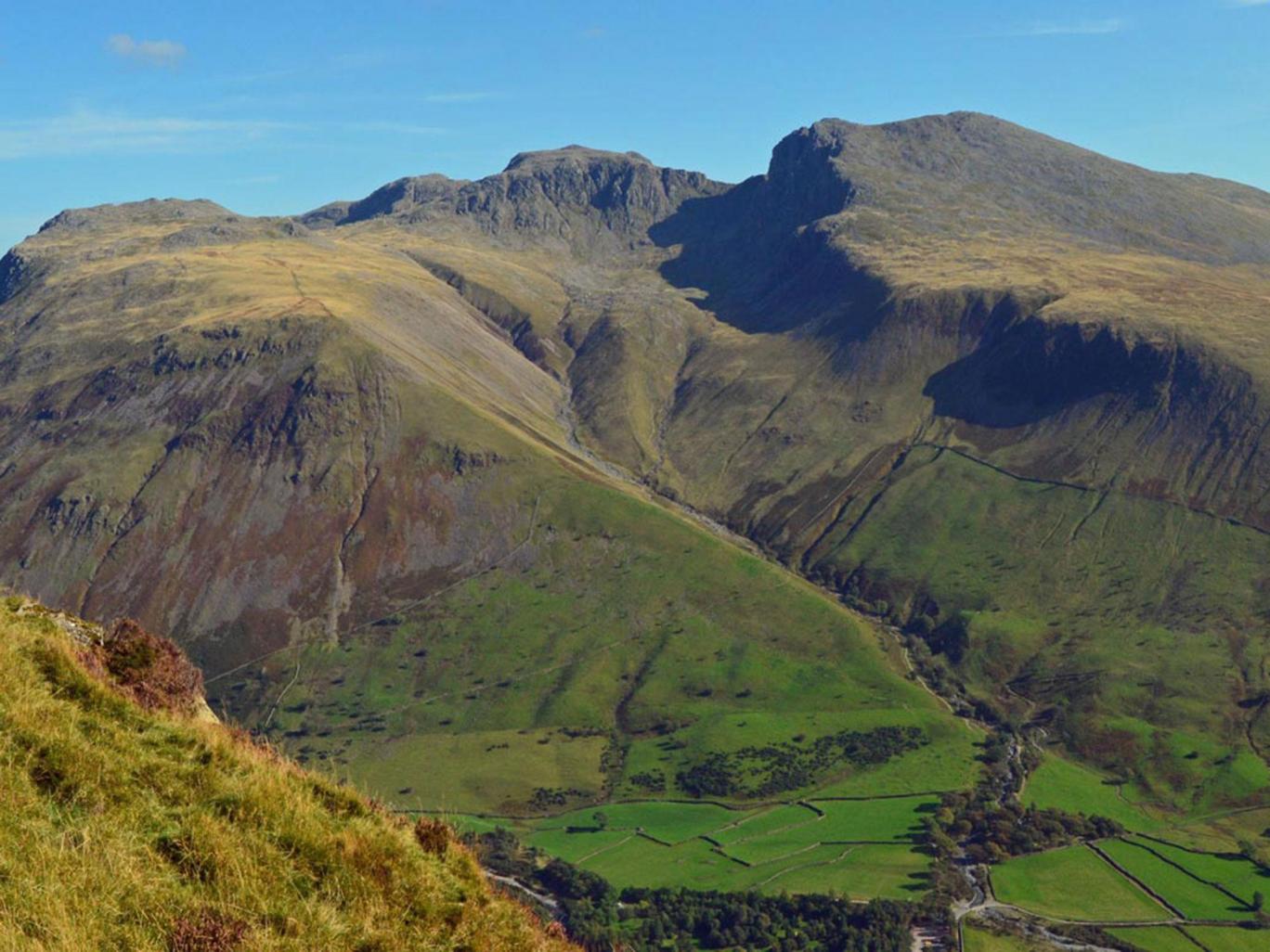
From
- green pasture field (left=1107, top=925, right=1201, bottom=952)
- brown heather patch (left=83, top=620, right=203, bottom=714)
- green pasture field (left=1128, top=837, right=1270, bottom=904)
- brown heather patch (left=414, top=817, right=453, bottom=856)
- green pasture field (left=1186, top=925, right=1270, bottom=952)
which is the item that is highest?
brown heather patch (left=83, top=620, right=203, bottom=714)

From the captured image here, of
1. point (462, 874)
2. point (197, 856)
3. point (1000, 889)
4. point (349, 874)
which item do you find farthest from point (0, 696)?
point (1000, 889)

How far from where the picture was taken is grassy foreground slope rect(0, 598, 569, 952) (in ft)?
48.9

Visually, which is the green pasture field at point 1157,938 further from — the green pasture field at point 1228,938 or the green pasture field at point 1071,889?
the green pasture field at point 1071,889

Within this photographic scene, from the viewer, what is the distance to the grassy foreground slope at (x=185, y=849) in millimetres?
14898

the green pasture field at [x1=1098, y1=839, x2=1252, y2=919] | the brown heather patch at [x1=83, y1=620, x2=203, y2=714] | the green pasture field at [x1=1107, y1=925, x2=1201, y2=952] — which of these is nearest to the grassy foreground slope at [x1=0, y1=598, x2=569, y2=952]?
the brown heather patch at [x1=83, y1=620, x2=203, y2=714]

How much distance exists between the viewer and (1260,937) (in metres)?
158

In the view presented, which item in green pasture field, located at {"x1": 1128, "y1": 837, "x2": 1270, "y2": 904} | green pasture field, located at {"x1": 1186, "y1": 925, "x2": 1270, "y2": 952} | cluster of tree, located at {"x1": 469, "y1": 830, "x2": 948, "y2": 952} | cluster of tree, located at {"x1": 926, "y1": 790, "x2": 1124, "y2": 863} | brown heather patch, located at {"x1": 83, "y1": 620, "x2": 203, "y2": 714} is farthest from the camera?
cluster of tree, located at {"x1": 926, "y1": 790, "x2": 1124, "y2": 863}

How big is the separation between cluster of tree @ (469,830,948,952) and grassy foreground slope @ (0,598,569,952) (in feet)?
448

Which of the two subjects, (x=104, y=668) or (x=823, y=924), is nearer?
(x=104, y=668)

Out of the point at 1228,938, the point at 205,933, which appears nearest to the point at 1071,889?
the point at 1228,938

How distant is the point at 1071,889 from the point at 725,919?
61.9 m

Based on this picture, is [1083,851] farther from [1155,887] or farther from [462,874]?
[462,874]

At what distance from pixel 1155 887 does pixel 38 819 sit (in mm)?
198239

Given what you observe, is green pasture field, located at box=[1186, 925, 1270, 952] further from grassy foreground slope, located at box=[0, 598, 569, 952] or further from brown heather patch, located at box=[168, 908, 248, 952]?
brown heather patch, located at box=[168, 908, 248, 952]
